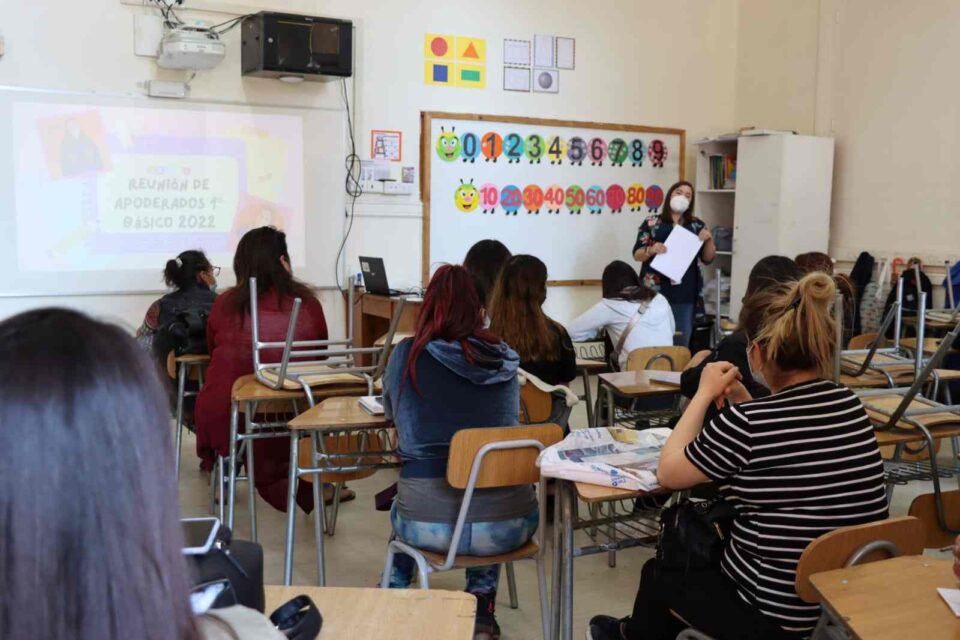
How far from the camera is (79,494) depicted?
25.8 inches

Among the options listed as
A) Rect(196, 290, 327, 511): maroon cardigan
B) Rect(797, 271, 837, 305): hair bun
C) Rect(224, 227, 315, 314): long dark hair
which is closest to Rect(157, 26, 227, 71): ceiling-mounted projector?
Rect(224, 227, 315, 314): long dark hair

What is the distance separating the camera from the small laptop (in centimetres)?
587

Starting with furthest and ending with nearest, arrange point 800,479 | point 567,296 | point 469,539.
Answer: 1. point 567,296
2. point 469,539
3. point 800,479

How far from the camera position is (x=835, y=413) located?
6.28 ft

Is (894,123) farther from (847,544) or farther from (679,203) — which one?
(847,544)

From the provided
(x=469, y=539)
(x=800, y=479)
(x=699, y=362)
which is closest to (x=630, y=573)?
(x=699, y=362)

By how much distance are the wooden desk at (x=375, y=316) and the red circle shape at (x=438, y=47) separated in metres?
1.80

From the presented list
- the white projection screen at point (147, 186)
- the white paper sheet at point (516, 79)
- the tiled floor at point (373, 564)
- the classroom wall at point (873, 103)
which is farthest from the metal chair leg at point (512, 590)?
the white paper sheet at point (516, 79)

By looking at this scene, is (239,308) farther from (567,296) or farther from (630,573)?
(567,296)

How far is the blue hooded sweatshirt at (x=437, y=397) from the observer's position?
254 cm

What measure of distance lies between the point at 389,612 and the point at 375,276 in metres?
4.58

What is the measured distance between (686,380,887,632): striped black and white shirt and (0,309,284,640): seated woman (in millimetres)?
1438

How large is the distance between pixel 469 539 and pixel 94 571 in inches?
74.6

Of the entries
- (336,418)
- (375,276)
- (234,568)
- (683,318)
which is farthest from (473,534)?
(683,318)
